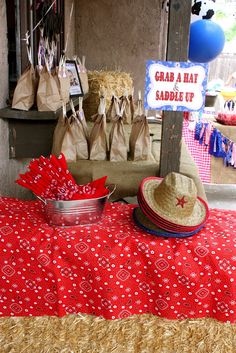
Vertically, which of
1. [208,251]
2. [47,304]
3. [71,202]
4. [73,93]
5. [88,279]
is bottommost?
[47,304]

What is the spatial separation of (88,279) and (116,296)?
14cm

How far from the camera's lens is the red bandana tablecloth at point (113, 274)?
5.53 feet

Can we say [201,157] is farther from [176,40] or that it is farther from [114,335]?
[114,335]

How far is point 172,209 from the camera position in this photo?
1712 millimetres

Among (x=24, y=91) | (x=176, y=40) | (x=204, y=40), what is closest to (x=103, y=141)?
(x=24, y=91)

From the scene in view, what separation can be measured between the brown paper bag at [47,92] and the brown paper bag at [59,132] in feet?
0.33

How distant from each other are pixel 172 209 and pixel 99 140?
3.74 feet

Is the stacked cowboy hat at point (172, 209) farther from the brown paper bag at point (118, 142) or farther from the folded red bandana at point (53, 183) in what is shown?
the brown paper bag at point (118, 142)

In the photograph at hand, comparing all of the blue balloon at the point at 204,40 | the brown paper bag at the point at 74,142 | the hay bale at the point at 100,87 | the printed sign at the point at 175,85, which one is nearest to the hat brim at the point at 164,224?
the printed sign at the point at 175,85

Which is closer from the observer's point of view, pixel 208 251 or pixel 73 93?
pixel 208 251

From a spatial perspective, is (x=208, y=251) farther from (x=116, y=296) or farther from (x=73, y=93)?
(x=73, y=93)

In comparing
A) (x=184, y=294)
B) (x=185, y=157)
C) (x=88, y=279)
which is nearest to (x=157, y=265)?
(x=184, y=294)

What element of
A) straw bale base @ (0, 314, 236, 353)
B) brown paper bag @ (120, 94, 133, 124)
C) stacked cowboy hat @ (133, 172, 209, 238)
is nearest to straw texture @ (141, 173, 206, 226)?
stacked cowboy hat @ (133, 172, 209, 238)

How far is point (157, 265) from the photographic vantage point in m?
1.69
